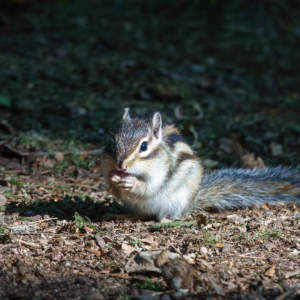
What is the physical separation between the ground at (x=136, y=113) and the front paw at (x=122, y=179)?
38 centimetres

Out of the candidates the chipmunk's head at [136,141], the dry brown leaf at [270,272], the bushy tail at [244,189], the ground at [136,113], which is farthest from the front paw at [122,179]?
the dry brown leaf at [270,272]

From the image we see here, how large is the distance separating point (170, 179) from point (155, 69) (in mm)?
4881

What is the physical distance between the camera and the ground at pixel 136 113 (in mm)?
2793

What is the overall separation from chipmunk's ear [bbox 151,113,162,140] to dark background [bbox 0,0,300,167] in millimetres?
1964

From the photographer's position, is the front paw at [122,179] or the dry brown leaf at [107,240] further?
the front paw at [122,179]

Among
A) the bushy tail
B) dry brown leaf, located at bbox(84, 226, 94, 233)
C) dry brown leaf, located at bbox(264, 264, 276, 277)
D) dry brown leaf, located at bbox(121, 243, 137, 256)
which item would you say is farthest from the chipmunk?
dry brown leaf, located at bbox(264, 264, 276, 277)

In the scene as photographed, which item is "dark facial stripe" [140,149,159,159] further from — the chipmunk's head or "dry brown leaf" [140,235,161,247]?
"dry brown leaf" [140,235,161,247]

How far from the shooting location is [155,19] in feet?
33.6

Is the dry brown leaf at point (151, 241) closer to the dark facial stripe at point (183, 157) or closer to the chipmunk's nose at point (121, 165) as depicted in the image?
the chipmunk's nose at point (121, 165)

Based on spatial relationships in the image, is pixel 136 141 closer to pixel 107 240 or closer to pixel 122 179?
pixel 122 179

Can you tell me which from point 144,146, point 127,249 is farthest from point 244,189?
point 127,249

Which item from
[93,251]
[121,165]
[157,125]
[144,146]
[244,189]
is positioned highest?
[157,125]

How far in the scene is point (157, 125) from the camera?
3688mm

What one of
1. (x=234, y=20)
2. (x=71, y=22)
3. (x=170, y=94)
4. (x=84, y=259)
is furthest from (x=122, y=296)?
(x=234, y=20)
